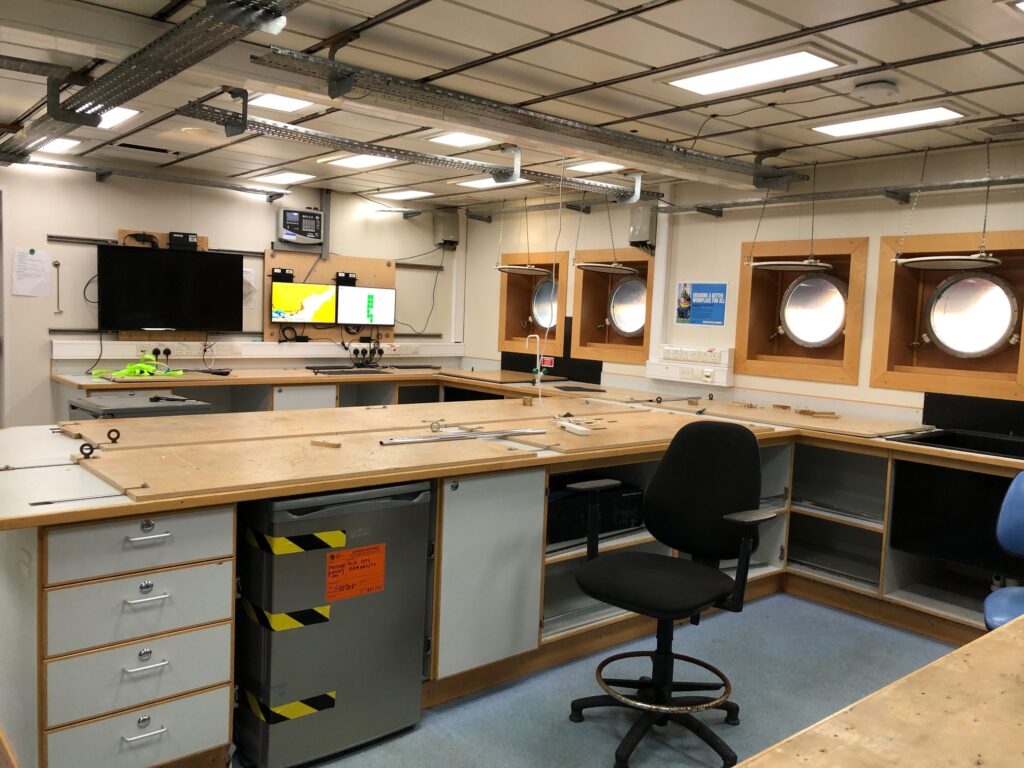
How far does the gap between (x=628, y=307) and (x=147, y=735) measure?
519 centimetres

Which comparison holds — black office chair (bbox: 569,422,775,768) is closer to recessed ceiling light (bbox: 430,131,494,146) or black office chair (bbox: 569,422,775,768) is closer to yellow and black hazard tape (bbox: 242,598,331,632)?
yellow and black hazard tape (bbox: 242,598,331,632)

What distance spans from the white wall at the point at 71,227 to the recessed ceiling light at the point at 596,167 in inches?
110

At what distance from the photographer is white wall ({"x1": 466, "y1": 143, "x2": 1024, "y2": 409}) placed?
431cm

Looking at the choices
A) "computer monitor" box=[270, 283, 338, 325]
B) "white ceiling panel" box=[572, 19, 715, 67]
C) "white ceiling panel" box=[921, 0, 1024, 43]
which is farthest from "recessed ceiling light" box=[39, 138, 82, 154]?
"white ceiling panel" box=[921, 0, 1024, 43]

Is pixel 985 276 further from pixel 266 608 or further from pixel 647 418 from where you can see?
pixel 266 608

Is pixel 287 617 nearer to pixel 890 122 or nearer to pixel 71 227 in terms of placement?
pixel 890 122

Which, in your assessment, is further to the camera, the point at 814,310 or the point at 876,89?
the point at 814,310

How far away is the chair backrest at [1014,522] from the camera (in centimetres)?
253

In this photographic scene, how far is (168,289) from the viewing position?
608 centimetres

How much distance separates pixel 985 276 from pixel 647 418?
84.4 inches

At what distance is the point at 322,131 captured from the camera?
4695 millimetres

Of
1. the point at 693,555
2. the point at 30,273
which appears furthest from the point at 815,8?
the point at 30,273

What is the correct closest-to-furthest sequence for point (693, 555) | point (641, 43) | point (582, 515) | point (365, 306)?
point (693, 555) → point (641, 43) → point (582, 515) → point (365, 306)

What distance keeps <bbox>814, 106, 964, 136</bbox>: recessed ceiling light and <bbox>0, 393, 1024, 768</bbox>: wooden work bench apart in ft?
5.27
